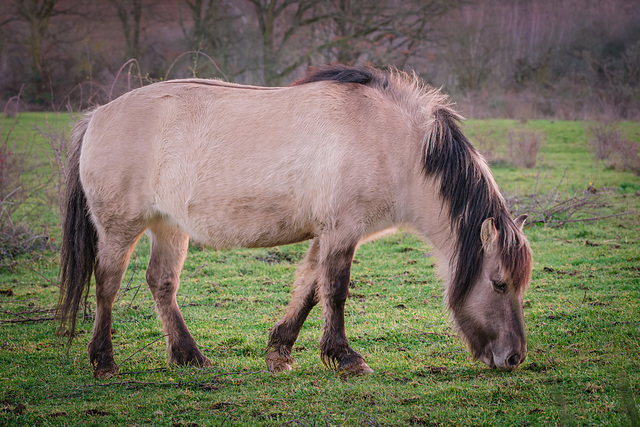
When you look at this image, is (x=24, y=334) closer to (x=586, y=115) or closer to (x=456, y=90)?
(x=586, y=115)

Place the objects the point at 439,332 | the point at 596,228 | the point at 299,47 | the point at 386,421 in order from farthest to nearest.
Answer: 1. the point at 299,47
2. the point at 596,228
3. the point at 439,332
4. the point at 386,421

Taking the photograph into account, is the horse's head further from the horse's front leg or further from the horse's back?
the horse's back

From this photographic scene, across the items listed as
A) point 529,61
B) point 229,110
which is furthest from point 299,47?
point 229,110

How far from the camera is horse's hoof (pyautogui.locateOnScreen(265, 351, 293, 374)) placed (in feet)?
14.1

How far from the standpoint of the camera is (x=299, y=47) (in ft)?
71.6

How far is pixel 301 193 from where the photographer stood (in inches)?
167

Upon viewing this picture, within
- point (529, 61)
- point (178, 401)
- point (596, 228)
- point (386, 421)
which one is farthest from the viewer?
point (529, 61)

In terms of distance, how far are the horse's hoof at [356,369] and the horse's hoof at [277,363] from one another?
1.60 ft

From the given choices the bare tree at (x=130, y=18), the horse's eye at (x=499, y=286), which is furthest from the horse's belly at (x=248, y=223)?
the bare tree at (x=130, y=18)

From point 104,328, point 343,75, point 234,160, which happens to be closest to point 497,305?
point 343,75

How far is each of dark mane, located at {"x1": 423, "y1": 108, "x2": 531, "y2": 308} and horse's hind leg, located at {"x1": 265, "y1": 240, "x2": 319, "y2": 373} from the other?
1.14 meters

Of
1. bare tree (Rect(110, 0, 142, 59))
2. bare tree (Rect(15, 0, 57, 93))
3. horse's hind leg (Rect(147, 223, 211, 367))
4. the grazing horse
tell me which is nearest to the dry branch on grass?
the grazing horse

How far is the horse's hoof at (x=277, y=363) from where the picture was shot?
14.1 feet

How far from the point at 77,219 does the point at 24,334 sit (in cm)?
161
